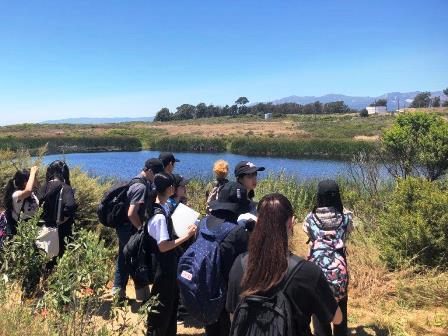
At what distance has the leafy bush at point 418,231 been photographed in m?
5.30

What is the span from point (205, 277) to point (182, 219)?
0.70 metres

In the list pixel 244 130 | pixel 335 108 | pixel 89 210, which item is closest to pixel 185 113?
pixel 335 108

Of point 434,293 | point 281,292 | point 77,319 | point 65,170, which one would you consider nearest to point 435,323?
point 434,293

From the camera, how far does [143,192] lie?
4332mm

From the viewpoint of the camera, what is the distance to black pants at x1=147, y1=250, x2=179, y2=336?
11.2 feet

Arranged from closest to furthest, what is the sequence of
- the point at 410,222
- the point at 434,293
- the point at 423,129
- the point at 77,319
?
the point at 77,319 → the point at 434,293 → the point at 410,222 → the point at 423,129

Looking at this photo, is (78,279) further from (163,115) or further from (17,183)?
(163,115)

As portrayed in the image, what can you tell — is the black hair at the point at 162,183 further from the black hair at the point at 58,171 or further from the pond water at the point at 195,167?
the pond water at the point at 195,167

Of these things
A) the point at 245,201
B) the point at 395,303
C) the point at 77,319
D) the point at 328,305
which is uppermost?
the point at 245,201

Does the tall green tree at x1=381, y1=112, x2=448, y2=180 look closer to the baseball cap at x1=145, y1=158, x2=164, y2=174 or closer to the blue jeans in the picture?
the baseball cap at x1=145, y1=158, x2=164, y2=174

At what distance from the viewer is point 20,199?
4586 mm

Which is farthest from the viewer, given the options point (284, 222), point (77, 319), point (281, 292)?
point (77, 319)

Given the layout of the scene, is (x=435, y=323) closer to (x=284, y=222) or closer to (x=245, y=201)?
(x=245, y=201)

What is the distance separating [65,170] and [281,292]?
342 cm
